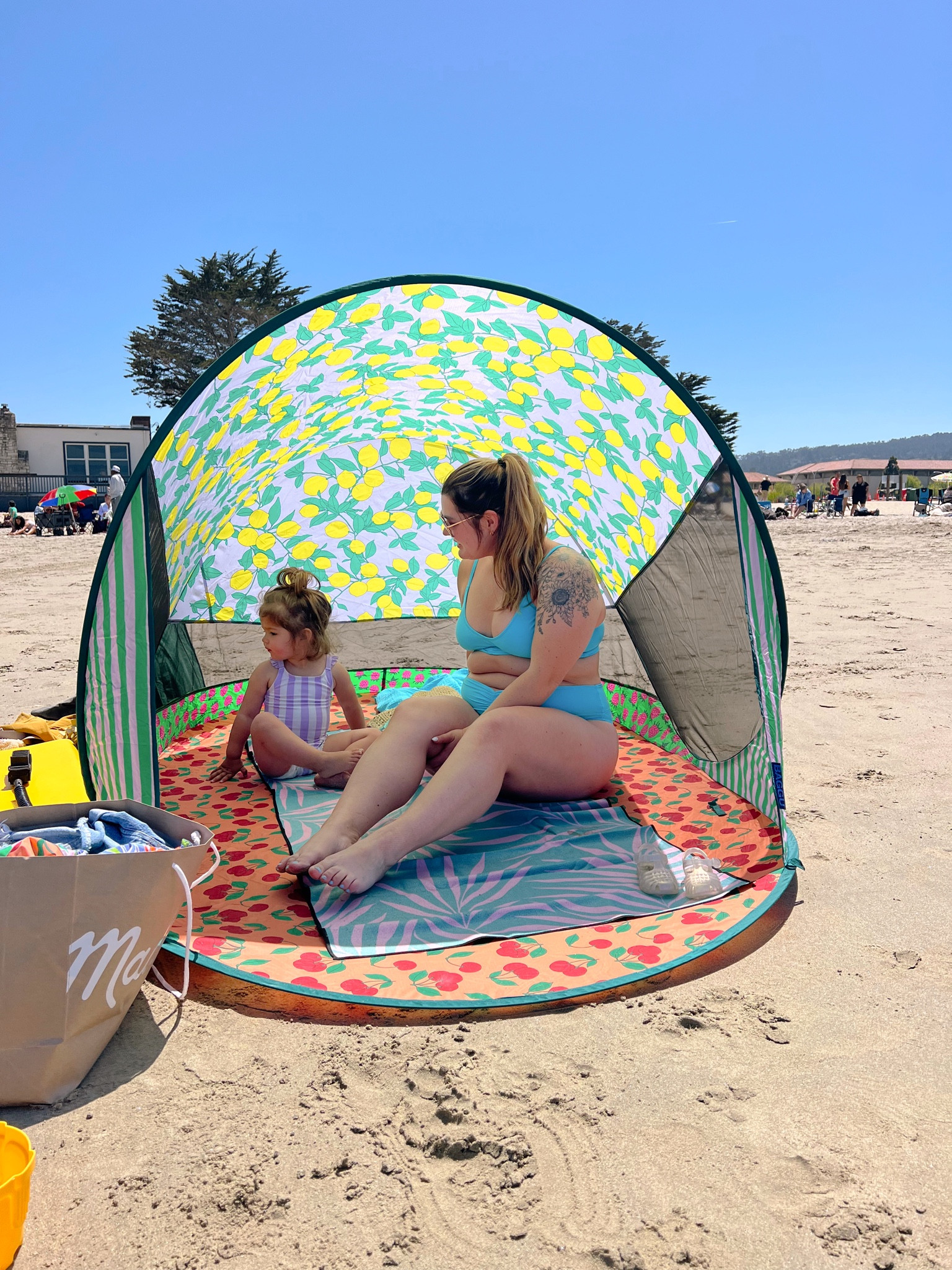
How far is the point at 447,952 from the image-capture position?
2371 millimetres

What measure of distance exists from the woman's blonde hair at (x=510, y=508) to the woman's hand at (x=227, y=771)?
5.01ft

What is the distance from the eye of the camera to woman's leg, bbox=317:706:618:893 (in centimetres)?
259

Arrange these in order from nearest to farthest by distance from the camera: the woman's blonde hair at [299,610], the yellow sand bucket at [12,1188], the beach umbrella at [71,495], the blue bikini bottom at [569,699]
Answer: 1. the yellow sand bucket at [12,1188]
2. the blue bikini bottom at [569,699]
3. the woman's blonde hair at [299,610]
4. the beach umbrella at [71,495]

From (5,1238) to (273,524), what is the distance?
422 centimetres

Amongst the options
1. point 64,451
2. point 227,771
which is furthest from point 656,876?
point 64,451

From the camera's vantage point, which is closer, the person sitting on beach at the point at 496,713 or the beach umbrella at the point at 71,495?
the person sitting on beach at the point at 496,713

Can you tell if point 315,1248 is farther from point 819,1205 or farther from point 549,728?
point 549,728

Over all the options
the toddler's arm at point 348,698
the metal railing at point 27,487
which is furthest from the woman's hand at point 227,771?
the metal railing at point 27,487

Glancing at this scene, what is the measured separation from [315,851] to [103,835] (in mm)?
835

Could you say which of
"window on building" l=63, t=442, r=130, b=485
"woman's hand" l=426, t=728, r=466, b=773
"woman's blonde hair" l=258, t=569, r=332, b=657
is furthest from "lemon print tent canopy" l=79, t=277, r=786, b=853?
"window on building" l=63, t=442, r=130, b=485

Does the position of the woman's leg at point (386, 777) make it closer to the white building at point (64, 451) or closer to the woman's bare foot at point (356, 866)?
the woman's bare foot at point (356, 866)

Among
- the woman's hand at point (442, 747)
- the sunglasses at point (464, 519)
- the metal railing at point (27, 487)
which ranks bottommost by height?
the woman's hand at point (442, 747)

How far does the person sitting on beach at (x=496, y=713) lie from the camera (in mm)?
2652

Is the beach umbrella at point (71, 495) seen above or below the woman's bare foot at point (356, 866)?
above
